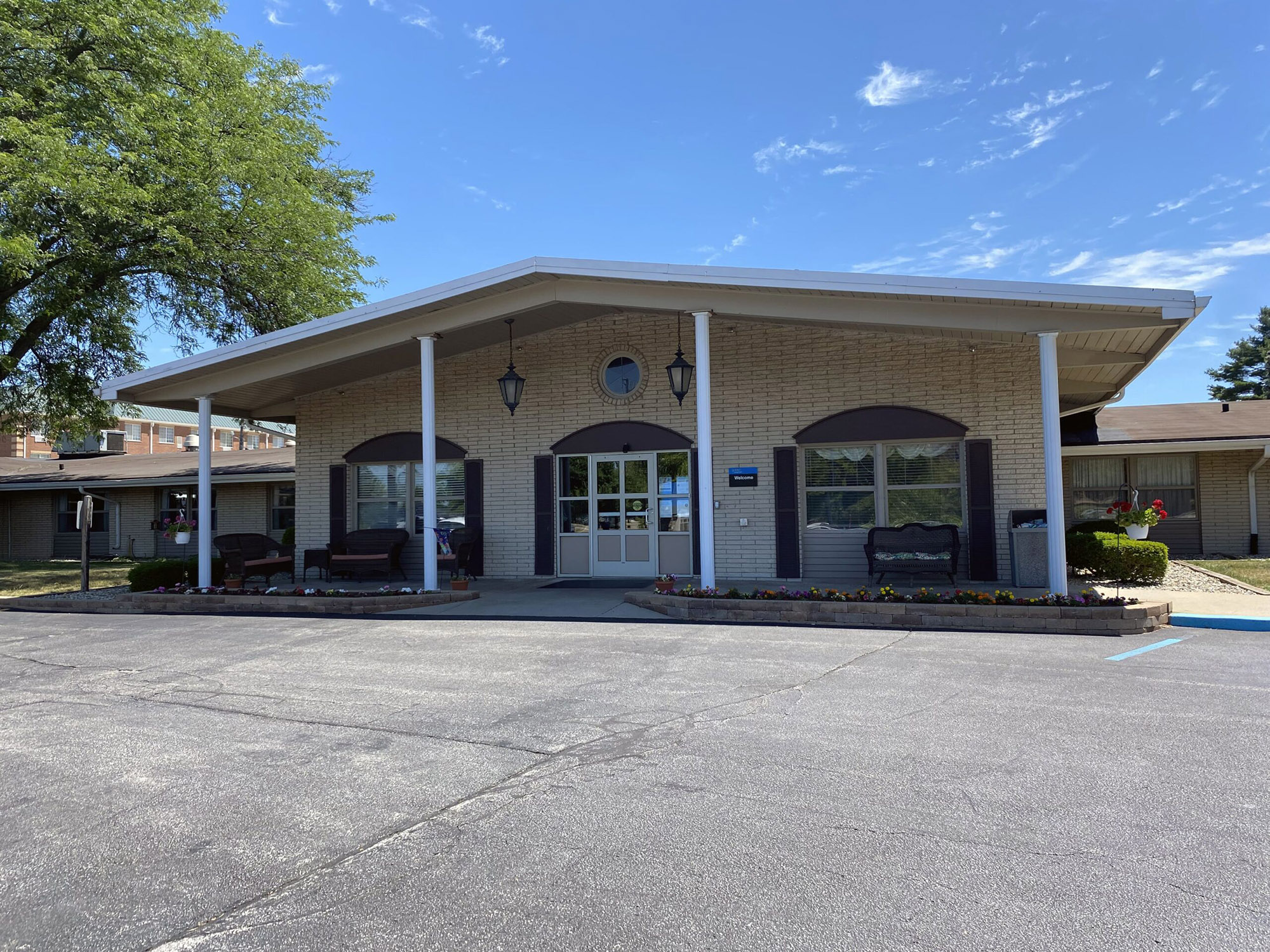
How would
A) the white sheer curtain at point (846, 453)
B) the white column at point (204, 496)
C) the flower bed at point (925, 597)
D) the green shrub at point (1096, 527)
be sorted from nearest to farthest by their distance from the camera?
the flower bed at point (925, 597)
the white sheer curtain at point (846, 453)
the white column at point (204, 496)
the green shrub at point (1096, 527)

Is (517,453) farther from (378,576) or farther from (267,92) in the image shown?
(267,92)

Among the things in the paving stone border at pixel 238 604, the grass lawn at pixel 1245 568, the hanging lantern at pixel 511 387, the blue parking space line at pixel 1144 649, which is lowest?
the blue parking space line at pixel 1144 649

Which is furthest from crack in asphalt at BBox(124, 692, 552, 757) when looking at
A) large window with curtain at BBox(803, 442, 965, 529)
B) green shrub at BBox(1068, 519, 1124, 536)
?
green shrub at BBox(1068, 519, 1124, 536)

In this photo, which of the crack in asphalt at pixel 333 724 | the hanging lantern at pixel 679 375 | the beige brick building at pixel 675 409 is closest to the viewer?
the crack in asphalt at pixel 333 724

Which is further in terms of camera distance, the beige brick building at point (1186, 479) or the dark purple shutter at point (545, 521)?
the beige brick building at point (1186, 479)

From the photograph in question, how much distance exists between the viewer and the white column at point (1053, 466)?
10.0 meters

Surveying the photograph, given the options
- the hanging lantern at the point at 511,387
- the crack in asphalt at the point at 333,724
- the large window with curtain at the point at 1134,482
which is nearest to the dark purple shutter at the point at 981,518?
the large window with curtain at the point at 1134,482

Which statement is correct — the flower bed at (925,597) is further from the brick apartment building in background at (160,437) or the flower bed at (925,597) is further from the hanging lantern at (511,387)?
the brick apartment building in background at (160,437)

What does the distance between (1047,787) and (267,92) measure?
22572 millimetres

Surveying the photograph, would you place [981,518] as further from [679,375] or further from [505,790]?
[505,790]

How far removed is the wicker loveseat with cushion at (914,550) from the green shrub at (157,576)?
441 inches

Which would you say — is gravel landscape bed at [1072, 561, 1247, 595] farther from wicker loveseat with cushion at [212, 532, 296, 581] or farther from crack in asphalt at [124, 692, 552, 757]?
wicker loveseat with cushion at [212, 532, 296, 581]

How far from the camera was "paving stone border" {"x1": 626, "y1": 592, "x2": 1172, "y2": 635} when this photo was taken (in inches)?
352

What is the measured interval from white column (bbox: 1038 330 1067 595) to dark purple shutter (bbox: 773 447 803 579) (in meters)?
4.09
